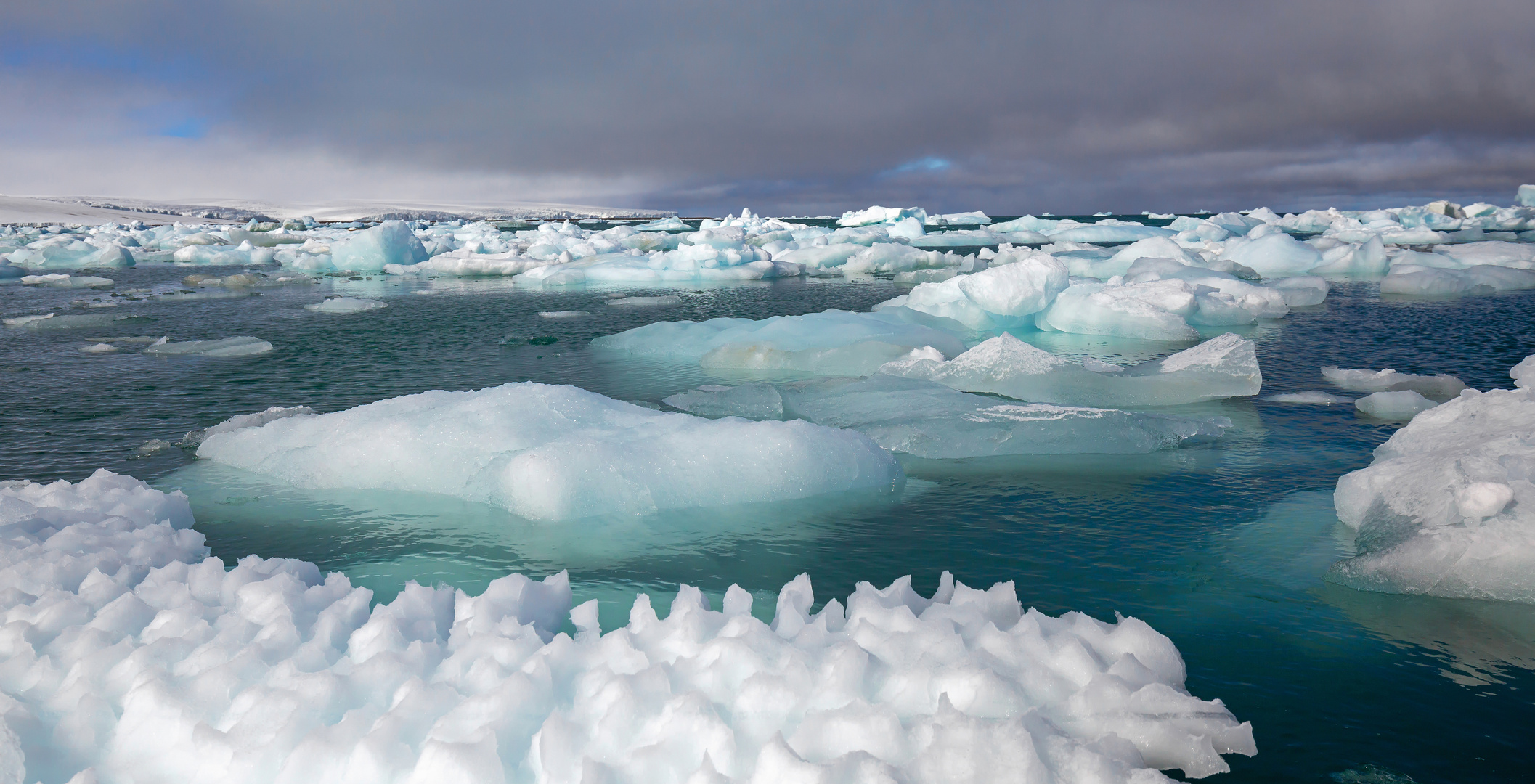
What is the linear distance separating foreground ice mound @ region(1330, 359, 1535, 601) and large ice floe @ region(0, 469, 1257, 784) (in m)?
1.70

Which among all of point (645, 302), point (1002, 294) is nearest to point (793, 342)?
point (1002, 294)

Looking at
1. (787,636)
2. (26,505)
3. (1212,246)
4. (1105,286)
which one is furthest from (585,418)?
(1212,246)

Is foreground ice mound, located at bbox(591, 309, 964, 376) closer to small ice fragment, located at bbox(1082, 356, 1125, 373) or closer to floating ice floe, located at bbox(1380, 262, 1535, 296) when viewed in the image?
small ice fragment, located at bbox(1082, 356, 1125, 373)

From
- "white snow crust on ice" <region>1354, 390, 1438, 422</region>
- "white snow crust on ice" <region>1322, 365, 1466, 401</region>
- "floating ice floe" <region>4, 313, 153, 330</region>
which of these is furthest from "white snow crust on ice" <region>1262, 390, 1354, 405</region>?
"floating ice floe" <region>4, 313, 153, 330</region>

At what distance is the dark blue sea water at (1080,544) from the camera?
3.38 meters

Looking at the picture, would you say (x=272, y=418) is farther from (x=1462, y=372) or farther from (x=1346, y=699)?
(x=1462, y=372)

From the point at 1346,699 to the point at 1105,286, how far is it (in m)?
12.1

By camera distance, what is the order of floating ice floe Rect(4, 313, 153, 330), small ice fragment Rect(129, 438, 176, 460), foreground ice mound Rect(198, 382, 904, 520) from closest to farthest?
foreground ice mound Rect(198, 382, 904, 520) < small ice fragment Rect(129, 438, 176, 460) < floating ice floe Rect(4, 313, 153, 330)

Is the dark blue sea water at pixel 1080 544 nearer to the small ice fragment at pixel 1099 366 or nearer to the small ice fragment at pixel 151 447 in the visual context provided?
the small ice fragment at pixel 151 447

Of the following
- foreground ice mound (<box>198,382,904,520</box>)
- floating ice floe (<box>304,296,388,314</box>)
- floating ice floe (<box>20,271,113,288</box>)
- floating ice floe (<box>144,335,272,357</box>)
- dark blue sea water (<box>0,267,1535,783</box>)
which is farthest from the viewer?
floating ice floe (<box>20,271,113,288</box>)

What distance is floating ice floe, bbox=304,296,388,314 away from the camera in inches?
709

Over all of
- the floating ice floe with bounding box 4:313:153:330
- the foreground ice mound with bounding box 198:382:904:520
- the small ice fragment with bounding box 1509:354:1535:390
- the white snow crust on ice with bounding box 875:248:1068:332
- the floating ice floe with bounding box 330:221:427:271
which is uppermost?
the floating ice floe with bounding box 330:221:427:271

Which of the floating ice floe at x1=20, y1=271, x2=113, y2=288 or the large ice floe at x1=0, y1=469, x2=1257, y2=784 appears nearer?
the large ice floe at x1=0, y1=469, x2=1257, y2=784

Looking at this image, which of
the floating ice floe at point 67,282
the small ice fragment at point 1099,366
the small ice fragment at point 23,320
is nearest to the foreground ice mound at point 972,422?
the small ice fragment at point 1099,366
